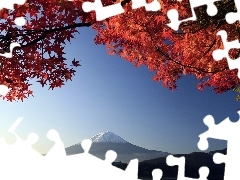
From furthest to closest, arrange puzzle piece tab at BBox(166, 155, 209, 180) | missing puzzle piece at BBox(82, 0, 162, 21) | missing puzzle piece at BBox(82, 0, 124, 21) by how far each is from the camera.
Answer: missing puzzle piece at BBox(82, 0, 124, 21)
missing puzzle piece at BBox(82, 0, 162, 21)
puzzle piece tab at BBox(166, 155, 209, 180)

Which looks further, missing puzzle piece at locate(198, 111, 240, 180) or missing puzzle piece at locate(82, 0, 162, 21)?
missing puzzle piece at locate(82, 0, 162, 21)

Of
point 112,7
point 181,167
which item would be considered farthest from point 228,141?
point 112,7

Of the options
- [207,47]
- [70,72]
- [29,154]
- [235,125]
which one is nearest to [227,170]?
[235,125]

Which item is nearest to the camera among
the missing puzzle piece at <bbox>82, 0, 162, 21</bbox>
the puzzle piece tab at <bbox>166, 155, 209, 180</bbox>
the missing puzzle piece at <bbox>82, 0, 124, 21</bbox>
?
the puzzle piece tab at <bbox>166, 155, 209, 180</bbox>

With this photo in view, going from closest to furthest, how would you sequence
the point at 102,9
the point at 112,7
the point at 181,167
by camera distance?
1. the point at 181,167
2. the point at 102,9
3. the point at 112,7

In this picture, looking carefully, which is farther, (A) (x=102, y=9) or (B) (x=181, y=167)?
(A) (x=102, y=9)

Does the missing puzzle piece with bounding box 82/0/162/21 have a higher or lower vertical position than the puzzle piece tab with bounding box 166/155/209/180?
higher

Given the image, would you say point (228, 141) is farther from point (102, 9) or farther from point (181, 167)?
point (102, 9)

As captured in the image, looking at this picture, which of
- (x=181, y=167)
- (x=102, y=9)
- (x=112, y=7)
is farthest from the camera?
(x=112, y=7)

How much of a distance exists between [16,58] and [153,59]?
258 inches

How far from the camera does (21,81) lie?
1228 cm

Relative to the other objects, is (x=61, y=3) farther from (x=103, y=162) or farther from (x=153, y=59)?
(x=153, y=59)
